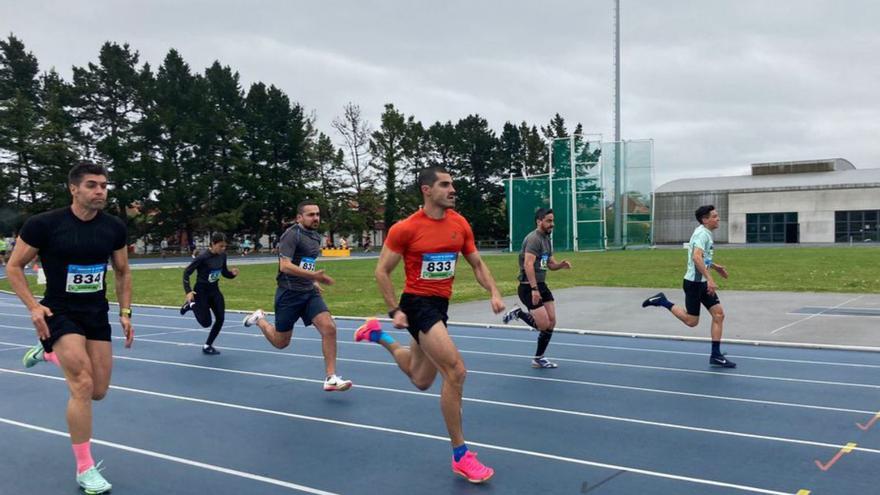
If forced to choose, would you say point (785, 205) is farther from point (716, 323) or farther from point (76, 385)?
point (76, 385)

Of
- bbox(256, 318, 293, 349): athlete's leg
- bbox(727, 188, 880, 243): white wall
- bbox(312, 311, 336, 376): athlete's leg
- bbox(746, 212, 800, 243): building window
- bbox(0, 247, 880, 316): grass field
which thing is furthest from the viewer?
bbox(746, 212, 800, 243): building window

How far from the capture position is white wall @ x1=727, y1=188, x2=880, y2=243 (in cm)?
5531

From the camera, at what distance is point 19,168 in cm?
4934

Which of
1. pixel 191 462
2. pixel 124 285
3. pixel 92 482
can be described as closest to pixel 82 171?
pixel 124 285

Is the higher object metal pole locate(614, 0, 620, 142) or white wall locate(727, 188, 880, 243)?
metal pole locate(614, 0, 620, 142)

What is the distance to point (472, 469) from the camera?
444 cm

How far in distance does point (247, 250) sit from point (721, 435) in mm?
54589

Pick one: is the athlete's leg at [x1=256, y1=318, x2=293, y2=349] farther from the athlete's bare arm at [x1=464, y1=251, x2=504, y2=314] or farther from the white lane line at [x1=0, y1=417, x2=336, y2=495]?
the athlete's bare arm at [x1=464, y1=251, x2=504, y2=314]

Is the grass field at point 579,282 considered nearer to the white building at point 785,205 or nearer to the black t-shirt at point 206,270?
the black t-shirt at point 206,270

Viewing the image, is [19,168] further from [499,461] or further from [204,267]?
[499,461]

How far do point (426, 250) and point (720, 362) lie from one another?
508 centimetres

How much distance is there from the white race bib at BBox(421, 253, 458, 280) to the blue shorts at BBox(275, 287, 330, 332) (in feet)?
9.52

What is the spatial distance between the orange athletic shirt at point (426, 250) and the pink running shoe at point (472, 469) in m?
1.14

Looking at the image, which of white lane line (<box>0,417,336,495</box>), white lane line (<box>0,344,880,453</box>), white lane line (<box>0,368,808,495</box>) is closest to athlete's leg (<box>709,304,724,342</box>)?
white lane line (<box>0,344,880,453</box>)
